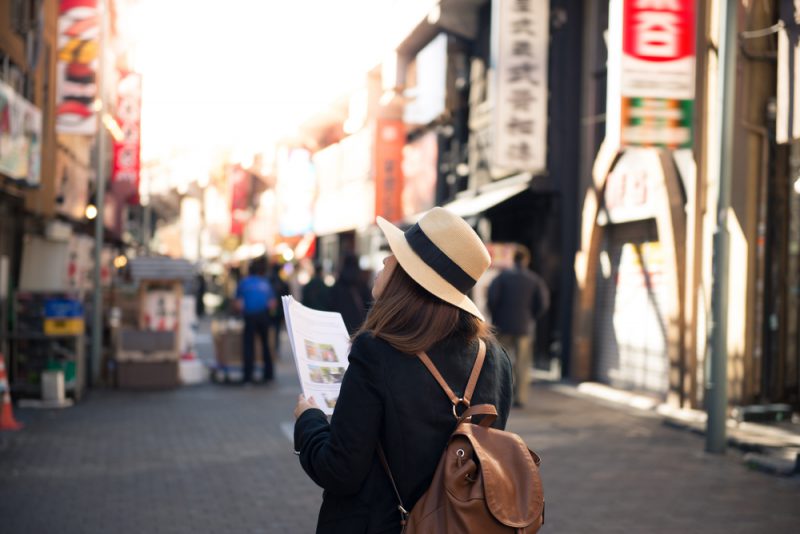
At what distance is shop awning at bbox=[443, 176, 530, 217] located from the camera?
705 inches

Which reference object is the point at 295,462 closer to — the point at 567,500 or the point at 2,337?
the point at 567,500

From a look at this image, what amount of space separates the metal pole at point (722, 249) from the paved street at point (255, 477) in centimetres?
36

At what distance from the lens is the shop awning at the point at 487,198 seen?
1791 cm

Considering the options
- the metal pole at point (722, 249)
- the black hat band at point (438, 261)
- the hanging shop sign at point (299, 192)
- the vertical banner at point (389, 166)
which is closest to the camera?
the black hat band at point (438, 261)

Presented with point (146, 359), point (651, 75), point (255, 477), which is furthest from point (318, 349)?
point (146, 359)

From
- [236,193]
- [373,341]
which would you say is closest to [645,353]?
[373,341]

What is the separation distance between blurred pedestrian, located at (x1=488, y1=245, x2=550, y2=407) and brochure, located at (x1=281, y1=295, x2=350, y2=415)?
32.5ft

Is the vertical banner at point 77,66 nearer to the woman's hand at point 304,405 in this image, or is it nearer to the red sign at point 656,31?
the red sign at point 656,31

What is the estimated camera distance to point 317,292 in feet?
45.3

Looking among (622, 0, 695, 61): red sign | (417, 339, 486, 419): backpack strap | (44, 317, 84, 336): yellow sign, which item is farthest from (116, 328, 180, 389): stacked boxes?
(417, 339, 486, 419): backpack strap

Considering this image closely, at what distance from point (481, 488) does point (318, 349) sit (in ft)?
3.03

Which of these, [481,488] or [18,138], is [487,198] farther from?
[481,488]

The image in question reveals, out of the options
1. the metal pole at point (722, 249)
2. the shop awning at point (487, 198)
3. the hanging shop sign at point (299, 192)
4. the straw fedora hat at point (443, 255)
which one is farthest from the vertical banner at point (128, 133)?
the straw fedora hat at point (443, 255)

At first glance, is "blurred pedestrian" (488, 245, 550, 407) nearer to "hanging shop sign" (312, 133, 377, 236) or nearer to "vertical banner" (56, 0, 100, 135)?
"vertical banner" (56, 0, 100, 135)
